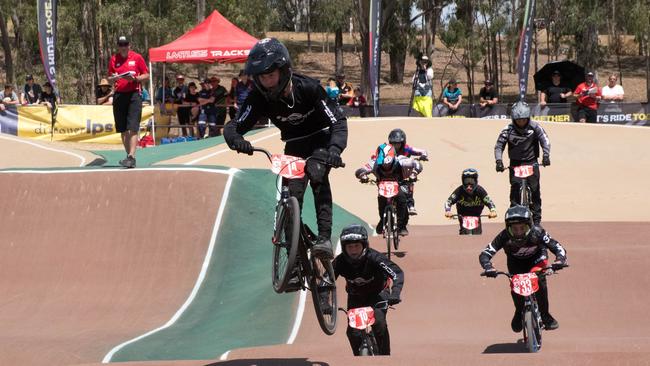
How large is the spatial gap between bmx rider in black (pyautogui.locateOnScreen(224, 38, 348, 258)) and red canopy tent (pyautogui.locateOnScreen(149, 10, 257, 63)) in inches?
693

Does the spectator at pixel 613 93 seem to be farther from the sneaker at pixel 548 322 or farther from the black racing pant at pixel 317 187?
the black racing pant at pixel 317 187

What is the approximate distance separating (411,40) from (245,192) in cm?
3517

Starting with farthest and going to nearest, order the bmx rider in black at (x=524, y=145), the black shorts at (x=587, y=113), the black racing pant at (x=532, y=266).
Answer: the black shorts at (x=587, y=113)
the bmx rider in black at (x=524, y=145)
the black racing pant at (x=532, y=266)

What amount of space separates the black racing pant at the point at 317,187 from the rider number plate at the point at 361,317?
82cm

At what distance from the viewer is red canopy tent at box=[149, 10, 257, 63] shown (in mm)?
24562

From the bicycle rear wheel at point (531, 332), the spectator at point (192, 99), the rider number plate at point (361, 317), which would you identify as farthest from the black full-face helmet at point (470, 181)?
the spectator at point (192, 99)

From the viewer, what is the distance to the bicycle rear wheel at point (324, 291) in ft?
23.4

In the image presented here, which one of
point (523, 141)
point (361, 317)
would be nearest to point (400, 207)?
point (523, 141)

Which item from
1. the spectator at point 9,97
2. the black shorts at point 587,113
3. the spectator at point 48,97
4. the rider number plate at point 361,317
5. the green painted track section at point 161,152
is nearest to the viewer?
the rider number plate at point 361,317

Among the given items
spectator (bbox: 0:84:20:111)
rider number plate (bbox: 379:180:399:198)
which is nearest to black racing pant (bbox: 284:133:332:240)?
rider number plate (bbox: 379:180:399:198)

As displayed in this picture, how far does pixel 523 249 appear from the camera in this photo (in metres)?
9.20

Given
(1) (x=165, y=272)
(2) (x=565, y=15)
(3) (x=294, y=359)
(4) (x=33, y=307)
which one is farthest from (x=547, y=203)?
(2) (x=565, y=15)

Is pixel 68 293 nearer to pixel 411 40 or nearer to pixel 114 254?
pixel 114 254

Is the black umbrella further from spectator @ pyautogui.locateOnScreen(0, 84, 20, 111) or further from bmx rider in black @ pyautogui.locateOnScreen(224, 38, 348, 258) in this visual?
bmx rider in black @ pyautogui.locateOnScreen(224, 38, 348, 258)
